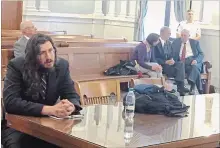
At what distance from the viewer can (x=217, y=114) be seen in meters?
3.57

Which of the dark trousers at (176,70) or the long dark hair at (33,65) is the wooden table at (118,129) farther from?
the dark trousers at (176,70)

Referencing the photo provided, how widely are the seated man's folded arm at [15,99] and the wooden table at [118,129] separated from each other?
52mm

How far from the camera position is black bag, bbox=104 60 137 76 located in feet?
23.1

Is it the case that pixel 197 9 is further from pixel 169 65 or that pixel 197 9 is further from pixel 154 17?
pixel 169 65

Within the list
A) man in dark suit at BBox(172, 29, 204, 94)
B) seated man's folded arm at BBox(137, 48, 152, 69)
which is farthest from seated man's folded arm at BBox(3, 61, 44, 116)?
man in dark suit at BBox(172, 29, 204, 94)

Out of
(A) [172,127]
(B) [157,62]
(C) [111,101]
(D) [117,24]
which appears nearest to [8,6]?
(D) [117,24]

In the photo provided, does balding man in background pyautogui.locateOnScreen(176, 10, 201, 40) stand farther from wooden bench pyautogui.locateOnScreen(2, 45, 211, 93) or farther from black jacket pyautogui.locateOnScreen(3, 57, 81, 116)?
black jacket pyautogui.locateOnScreen(3, 57, 81, 116)

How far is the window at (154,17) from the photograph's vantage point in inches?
442

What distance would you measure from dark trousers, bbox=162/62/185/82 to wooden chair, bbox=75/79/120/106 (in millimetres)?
3907

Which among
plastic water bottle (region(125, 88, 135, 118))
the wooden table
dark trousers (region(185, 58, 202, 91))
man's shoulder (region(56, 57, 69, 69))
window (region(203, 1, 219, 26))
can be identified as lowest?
dark trousers (region(185, 58, 202, 91))

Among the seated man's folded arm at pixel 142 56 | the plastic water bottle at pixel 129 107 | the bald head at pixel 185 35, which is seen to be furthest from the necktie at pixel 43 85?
the bald head at pixel 185 35

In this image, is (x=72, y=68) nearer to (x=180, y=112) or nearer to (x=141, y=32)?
(x=180, y=112)

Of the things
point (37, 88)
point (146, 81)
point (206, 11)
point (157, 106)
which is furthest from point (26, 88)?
point (206, 11)

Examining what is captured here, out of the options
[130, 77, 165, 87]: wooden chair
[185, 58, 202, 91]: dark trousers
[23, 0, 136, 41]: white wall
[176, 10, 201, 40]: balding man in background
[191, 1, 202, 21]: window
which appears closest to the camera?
[130, 77, 165, 87]: wooden chair
